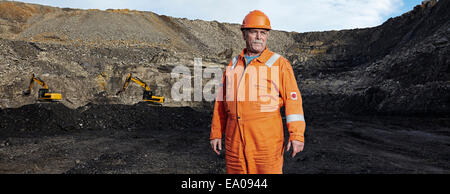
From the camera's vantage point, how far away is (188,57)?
58.3ft

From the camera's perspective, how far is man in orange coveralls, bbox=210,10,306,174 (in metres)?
1.91

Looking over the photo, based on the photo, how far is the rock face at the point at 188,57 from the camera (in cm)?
1273

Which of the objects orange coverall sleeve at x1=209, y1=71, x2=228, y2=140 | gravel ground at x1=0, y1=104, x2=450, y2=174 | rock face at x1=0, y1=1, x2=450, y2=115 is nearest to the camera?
orange coverall sleeve at x1=209, y1=71, x2=228, y2=140

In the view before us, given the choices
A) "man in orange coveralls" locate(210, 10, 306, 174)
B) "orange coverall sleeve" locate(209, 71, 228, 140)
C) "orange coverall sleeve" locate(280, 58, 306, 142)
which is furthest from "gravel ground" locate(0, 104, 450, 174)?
"orange coverall sleeve" locate(280, 58, 306, 142)

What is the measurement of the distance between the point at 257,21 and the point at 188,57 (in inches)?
636

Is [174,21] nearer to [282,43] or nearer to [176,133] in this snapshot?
[282,43]

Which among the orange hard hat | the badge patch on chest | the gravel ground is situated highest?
the orange hard hat

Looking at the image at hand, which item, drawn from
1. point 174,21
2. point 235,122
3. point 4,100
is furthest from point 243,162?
point 174,21

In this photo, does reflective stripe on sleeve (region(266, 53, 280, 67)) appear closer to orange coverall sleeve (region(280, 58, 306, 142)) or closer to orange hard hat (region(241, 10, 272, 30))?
orange coverall sleeve (region(280, 58, 306, 142))

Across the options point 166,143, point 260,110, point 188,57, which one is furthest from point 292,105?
point 188,57

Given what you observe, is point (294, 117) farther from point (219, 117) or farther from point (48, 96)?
point (48, 96)

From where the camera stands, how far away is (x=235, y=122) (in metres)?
2.00

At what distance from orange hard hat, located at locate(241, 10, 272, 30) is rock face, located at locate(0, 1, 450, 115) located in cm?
1110

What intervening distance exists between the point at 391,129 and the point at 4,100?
14.5 m
